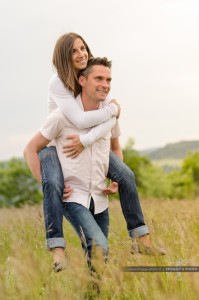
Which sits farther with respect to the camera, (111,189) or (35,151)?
(35,151)

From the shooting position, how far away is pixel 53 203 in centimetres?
411

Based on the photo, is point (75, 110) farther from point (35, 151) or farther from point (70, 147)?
point (35, 151)

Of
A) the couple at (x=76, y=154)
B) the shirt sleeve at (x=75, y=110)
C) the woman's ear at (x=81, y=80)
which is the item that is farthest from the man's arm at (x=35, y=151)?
the woman's ear at (x=81, y=80)

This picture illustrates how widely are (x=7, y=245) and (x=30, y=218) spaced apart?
232 centimetres

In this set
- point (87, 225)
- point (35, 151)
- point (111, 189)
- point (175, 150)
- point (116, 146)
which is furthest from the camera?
point (175, 150)

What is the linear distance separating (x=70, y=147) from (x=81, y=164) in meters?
0.16

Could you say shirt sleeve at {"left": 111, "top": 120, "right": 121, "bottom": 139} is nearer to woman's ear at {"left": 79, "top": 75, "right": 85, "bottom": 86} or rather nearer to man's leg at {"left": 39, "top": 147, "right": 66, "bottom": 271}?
woman's ear at {"left": 79, "top": 75, "right": 85, "bottom": 86}

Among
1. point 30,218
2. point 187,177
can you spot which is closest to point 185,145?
point 187,177

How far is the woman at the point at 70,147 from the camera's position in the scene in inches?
163

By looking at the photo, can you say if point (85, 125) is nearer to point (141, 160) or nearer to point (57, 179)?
point (57, 179)

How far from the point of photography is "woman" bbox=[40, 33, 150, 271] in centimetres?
414

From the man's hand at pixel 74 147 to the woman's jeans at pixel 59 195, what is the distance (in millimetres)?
132

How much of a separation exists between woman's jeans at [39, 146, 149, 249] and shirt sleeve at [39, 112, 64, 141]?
0.44 feet

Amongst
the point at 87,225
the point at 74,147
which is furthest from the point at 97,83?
the point at 87,225
